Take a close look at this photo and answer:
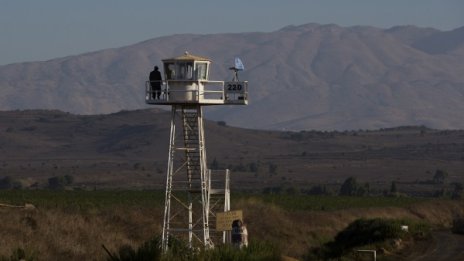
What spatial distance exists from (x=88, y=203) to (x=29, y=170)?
113m

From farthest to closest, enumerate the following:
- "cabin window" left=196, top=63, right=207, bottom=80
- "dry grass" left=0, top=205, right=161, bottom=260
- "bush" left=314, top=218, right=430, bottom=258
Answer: "bush" left=314, top=218, right=430, bottom=258 < "dry grass" left=0, top=205, right=161, bottom=260 < "cabin window" left=196, top=63, right=207, bottom=80

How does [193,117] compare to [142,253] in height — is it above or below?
above

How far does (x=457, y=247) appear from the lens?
49.1 metres

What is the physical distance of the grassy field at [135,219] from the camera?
5434 centimetres

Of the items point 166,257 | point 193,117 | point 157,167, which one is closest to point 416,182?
point 157,167

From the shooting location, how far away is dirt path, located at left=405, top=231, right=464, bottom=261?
45.0 m

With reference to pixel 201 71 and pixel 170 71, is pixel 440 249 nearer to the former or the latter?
pixel 201 71

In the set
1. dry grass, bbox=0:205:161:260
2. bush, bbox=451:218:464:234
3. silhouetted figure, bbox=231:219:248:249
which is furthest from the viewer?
bush, bbox=451:218:464:234

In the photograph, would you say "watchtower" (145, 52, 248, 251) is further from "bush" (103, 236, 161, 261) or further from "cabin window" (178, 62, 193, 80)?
"bush" (103, 236, 161, 261)

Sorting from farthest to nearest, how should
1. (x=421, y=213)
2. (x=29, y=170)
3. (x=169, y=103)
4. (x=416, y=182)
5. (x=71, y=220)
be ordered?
(x=29, y=170)
(x=416, y=182)
(x=421, y=213)
(x=71, y=220)
(x=169, y=103)

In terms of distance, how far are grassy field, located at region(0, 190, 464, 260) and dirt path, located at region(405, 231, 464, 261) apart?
18.5ft

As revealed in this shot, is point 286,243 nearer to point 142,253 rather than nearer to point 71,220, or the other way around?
point 71,220

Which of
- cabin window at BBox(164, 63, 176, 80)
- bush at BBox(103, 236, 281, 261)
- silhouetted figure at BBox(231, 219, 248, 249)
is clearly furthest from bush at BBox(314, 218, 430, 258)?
bush at BBox(103, 236, 281, 261)

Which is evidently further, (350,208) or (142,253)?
(350,208)
